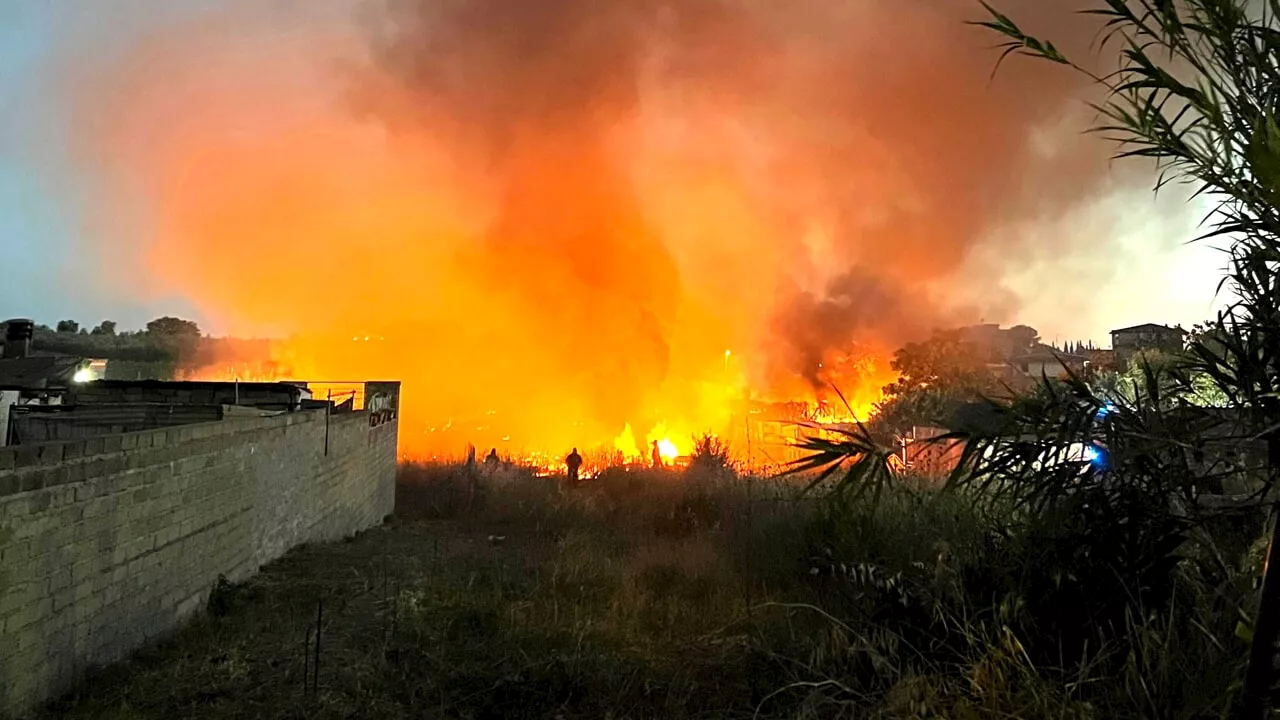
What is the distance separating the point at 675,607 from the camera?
6.88 metres

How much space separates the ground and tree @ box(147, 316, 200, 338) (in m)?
51.4

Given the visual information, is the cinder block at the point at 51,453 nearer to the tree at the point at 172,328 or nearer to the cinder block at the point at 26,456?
the cinder block at the point at 26,456

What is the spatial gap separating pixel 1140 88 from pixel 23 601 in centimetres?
576

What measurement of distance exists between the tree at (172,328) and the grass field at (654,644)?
52.0 meters

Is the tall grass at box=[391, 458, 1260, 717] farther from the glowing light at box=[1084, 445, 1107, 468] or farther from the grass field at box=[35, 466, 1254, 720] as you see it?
the glowing light at box=[1084, 445, 1107, 468]

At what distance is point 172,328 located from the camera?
179ft

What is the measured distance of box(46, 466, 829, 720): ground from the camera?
4.67m

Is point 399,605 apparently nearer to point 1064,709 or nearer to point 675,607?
point 675,607

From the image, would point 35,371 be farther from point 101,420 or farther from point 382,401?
point 382,401

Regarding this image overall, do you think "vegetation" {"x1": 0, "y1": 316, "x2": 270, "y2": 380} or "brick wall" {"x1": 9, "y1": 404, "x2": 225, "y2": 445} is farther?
"vegetation" {"x1": 0, "y1": 316, "x2": 270, "y2": 380}

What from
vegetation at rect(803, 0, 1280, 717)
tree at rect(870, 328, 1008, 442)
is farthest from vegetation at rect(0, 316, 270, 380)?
vegetation at rect(803, 0, 1280, 717)

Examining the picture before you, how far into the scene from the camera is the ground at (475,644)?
4.67 m

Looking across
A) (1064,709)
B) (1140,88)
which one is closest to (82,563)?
(1064,709)

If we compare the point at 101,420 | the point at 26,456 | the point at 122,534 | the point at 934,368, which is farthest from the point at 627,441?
the point at 26,456
